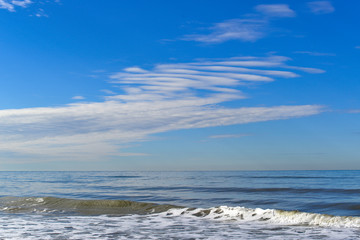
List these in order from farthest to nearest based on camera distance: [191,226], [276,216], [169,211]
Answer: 1. [169,211]
2. [276,216]
3. [191,226]

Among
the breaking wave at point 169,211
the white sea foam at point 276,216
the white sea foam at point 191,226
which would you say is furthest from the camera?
the breaking wave at point 169,211

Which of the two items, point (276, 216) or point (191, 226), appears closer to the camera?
point (191, 226)

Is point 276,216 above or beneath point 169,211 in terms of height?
above

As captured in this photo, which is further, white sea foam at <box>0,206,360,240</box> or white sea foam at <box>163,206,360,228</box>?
white sea foam at <box>163,206,360,228</box>

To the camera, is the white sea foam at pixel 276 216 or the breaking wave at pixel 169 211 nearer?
the white sea foam at pixel 276 216

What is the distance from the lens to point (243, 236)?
1061 cm

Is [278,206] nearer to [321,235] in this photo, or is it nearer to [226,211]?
[226,211]

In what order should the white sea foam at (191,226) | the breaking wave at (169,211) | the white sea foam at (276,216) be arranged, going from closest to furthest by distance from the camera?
1. the white sea foam at (191,226)
2. the white sea foam at (276,216)
3. the breaking wave at (169,211)

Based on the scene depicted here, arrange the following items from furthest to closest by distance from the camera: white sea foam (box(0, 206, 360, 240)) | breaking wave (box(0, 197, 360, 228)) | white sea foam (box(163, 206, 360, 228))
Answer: breaking wave (box(0, 197, 360, 228)) < white sea foam (box(163, 206, 360, 228)) < white sea foam (box(0, 206, 360, 240))

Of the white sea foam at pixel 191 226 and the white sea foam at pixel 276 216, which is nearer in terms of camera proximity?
the white sea foam at pixel 191 226

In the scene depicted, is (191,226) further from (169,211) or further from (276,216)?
(169,211)

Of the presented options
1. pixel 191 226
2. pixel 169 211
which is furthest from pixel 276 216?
pixel 169 211

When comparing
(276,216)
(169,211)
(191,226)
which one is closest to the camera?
(191,226)

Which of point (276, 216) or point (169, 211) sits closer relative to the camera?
point (276, 216)
